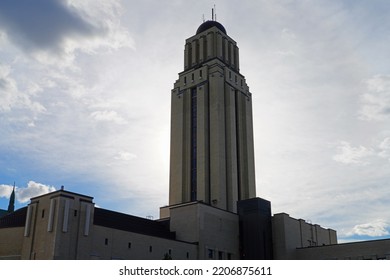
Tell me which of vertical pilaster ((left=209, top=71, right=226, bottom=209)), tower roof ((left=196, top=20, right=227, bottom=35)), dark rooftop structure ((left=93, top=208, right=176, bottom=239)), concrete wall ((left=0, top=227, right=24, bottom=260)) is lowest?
concrete wall ((left=0, top=227, right=24, bottom=260))

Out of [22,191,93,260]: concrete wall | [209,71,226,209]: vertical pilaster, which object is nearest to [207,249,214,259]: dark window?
[209,71,226,209]: vertical pilaster

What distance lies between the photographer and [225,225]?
85500 millimetres

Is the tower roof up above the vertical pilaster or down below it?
above

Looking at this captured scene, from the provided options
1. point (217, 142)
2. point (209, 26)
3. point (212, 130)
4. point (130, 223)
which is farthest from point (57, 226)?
point (209, 26)

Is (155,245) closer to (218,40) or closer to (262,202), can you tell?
(262,202)

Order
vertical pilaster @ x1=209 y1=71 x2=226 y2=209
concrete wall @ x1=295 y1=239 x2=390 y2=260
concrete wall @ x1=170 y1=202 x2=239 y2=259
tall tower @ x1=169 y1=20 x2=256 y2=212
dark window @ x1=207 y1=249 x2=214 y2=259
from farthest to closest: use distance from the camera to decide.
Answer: tall tower @ x1=169 y1=20 x2=256 y2=212, vertical pilaster @ x1=209 y1=71 x2=226 y2=209, dark window @ x1=207 y1=249 x2=214 y2=259, concrete wall @ x1=170 y1=202 x2=239 y2=259, concrete wall @ x1=295 y1=239 x2=390 y2=260

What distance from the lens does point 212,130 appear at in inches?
4060

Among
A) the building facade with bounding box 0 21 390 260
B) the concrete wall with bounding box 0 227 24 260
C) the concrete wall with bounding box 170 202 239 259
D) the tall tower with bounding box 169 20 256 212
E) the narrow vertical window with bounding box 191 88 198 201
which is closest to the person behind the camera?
the building facade with bounding box 0 21 390 260

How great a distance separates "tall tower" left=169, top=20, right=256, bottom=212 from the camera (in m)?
99.5

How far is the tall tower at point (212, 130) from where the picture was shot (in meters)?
99.5

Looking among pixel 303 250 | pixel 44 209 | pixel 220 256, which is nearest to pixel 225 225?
pixel 220 256

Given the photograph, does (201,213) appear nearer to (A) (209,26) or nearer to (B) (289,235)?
(B) (289,235)

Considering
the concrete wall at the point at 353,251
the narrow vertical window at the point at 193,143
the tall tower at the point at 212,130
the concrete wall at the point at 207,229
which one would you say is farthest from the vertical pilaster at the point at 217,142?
the concrete wall at the point at 353,251

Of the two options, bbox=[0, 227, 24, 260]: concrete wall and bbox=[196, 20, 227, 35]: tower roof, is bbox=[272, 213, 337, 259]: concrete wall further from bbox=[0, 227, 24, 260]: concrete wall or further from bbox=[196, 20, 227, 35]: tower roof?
bbox=[196, 20, 227, 35]: tower roof
